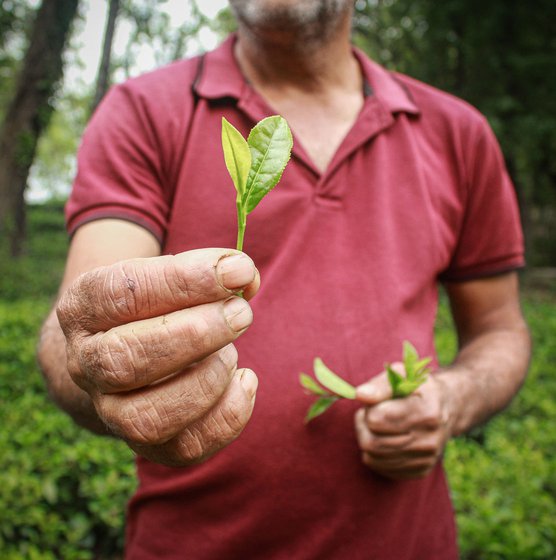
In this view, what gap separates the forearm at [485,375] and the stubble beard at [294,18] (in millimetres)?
1040

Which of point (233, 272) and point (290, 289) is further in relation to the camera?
point (290, 289)

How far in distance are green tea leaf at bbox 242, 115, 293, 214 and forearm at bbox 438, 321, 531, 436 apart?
91 centimetres

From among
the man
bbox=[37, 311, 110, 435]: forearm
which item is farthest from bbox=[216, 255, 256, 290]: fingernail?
bbox=[37, 311, 110, 435]: forearm

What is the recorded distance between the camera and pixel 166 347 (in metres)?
0.65

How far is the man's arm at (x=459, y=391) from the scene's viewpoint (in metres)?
1.17

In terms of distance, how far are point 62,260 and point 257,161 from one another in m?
14.7

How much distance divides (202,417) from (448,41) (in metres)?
11.6

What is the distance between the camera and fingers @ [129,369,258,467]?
0.72 metres

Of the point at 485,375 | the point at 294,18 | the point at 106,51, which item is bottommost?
the point at 485,375

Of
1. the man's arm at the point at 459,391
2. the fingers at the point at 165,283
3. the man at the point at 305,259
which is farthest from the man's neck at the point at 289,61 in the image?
the fingers at the point at 165,283

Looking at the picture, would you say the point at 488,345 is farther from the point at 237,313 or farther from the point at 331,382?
the point at 237,313

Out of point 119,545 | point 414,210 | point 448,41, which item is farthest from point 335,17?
point 448,41

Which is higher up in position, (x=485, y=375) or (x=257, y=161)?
(x=257, y=161)

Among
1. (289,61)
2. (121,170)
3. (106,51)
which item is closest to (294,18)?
(289,61)
